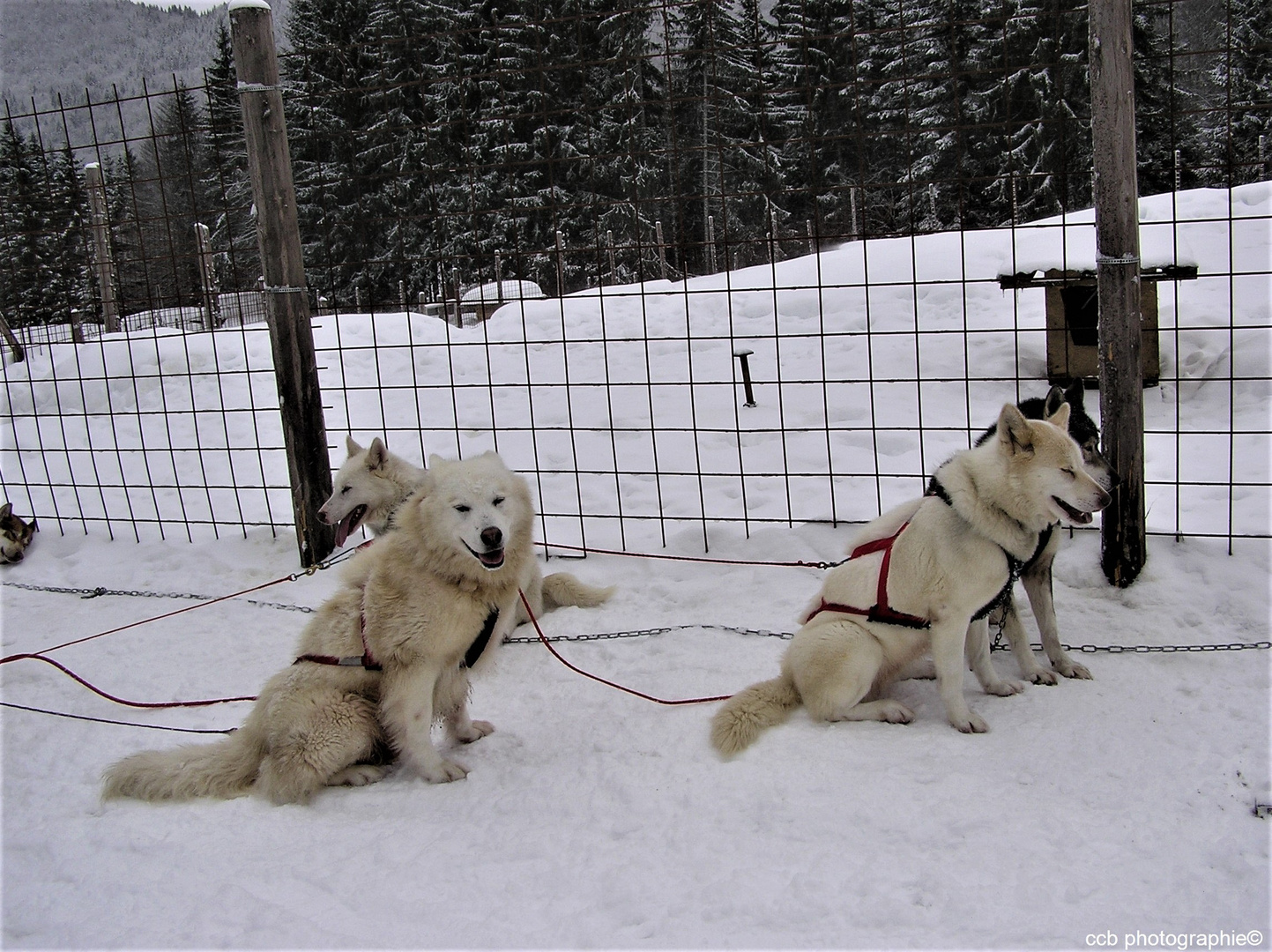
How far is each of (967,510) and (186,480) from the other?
298 inches

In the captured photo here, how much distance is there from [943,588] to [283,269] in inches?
171

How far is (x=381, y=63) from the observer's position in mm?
5477

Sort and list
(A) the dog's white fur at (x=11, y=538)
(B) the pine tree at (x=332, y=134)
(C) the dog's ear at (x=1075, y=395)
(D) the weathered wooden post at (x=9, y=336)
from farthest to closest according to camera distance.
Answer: (D) the weathered wooden post at (x=9, y=336), (A) the dog's white fur at (x=11, y=538), (B) the pine tree at (x=332, y=134), (C) the dog's ear at (x=1075, y=395)

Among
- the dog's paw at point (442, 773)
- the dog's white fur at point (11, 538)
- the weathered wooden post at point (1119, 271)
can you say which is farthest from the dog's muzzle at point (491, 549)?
the dog's white fur at point (11, 538)

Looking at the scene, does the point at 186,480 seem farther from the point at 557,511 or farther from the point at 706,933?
the point at 706,933

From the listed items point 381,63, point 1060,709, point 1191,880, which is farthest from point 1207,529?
point 381,63

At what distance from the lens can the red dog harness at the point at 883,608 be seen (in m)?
3.31

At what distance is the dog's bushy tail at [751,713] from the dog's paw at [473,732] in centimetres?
100

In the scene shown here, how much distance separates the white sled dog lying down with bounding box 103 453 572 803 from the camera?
10.3 feet

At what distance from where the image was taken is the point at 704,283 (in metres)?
10.9

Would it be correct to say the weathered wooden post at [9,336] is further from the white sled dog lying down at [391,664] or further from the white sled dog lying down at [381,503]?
the white sled dog lying down at [391,664]

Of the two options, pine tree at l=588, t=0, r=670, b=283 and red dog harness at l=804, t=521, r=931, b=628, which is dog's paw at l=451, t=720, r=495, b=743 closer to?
red dog harness at l=804, t=521, r=931, b=628

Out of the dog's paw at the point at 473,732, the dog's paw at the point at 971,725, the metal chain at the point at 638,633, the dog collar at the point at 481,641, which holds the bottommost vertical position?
the dog's paw at the point at 473,732

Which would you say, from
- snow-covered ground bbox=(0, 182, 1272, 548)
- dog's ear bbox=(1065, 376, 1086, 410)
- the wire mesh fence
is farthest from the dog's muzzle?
dog's ear bbox=(1065, 376, 1086, 410)
